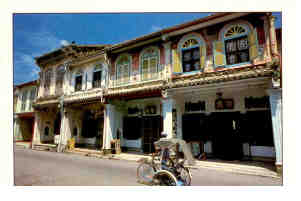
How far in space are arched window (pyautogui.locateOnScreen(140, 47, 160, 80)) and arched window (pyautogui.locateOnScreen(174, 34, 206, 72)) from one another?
1.62 metres

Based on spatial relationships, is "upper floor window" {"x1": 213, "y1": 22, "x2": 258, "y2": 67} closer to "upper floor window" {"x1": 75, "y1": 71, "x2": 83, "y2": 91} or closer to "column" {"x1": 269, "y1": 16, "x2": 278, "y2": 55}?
"column" {"x1": 269, "y1": 16, "x2": 278, "y2": 55}

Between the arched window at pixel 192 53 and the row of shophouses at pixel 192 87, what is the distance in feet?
0.18

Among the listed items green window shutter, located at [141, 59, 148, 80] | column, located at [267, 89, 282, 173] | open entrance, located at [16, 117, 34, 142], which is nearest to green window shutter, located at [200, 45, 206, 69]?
column, located at [267, 89, 282, 173]

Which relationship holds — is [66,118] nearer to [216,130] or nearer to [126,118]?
[126,118]

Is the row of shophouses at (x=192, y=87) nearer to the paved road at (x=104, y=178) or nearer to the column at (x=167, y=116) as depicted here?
the column at (x=167, y=116)

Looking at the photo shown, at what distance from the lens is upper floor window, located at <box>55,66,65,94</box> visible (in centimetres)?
1416

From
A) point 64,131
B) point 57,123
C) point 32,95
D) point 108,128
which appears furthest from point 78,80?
point 32,95

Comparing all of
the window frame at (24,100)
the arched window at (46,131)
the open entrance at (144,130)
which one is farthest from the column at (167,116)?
the window frame at (24,100)

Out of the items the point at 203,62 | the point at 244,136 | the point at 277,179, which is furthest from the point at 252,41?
the point at 277,179

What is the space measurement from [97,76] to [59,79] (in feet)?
14.7

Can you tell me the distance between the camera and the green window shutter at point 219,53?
799 cm

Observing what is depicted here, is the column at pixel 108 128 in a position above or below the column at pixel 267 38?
below
